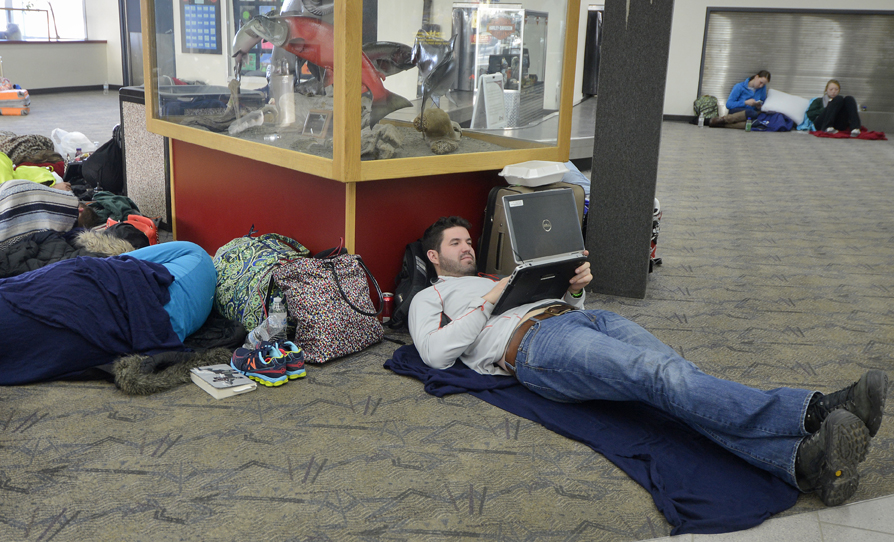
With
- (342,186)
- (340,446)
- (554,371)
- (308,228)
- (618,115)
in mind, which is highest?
(618,115)

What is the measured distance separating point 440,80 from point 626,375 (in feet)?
5.66

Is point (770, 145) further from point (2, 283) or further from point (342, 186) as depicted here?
point (2, 283)

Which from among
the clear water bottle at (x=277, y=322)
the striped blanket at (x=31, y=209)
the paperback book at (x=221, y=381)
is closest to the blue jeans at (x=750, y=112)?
the striped blanket at (x=31, y=209)

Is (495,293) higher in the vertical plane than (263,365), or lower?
higher

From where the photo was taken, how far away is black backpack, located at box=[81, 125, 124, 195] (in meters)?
4.77

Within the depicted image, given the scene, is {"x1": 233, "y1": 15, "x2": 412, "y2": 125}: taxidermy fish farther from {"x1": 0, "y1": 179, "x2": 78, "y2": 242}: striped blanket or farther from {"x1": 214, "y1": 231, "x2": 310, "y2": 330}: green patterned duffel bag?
{"x1": 0, "y1": 179, "x2": 78, "y2": 242}: striped blanket

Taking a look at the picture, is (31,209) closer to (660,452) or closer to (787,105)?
(660,452)

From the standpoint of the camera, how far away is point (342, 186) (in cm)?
301

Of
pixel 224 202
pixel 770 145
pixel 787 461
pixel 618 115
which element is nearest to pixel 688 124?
pixel 770 145

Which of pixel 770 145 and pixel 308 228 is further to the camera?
pixel 770 145

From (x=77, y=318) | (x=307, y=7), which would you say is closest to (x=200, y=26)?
(x=307, y=7)

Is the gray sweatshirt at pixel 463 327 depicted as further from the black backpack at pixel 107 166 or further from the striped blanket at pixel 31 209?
the black backpack at pixel 107 166

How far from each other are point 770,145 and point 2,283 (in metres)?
9.61

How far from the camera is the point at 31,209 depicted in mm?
3471
